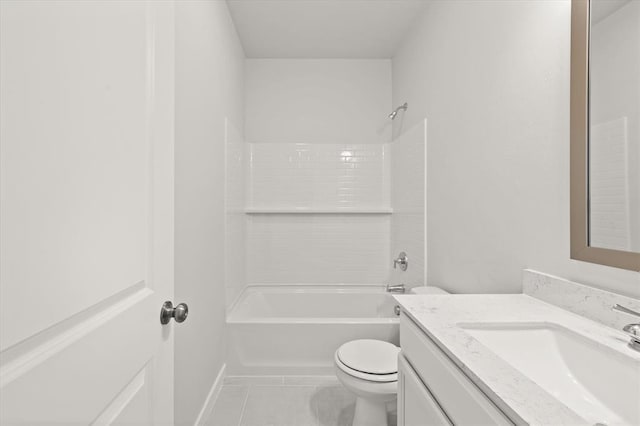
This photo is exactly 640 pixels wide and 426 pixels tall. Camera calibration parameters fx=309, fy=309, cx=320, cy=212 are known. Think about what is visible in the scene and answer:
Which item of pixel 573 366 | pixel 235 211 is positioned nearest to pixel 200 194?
pixel 235 211

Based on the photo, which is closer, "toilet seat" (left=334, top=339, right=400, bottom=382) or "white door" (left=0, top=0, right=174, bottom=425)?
"white door" (left=0, top=0, right=174, bottom=425)

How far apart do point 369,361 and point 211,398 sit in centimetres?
95

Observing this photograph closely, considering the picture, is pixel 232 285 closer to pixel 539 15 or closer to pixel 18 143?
pixel 18 143

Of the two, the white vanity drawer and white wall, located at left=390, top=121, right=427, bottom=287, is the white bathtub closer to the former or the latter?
white wall, located at left=390, top=121, right=427, bottom=287

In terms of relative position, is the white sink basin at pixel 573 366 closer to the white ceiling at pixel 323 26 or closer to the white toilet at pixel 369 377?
the white toilet at pixel 369 377

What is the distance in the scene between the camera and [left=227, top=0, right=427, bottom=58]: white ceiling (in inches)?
84.3

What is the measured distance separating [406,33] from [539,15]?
4.95ft

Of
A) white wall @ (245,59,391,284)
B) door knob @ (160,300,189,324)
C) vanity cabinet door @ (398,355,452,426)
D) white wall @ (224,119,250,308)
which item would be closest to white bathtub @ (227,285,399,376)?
white wall @ (224,119,250,308)

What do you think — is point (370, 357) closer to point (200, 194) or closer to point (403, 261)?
point (403, 261)

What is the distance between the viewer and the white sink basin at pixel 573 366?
Answer: 0.66 meters

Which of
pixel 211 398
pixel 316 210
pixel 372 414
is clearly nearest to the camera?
pixel 372 414

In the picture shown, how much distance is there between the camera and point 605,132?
93cm

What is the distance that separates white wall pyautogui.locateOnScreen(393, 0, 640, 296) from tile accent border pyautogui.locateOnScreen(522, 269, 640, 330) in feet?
0.13

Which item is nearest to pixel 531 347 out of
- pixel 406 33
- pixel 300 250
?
pixel 300 250
